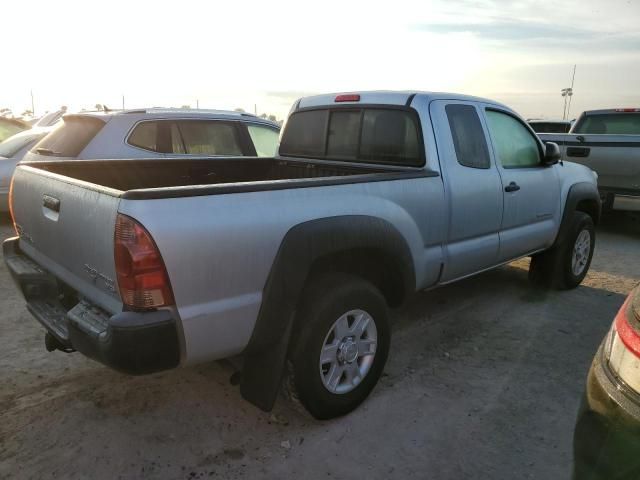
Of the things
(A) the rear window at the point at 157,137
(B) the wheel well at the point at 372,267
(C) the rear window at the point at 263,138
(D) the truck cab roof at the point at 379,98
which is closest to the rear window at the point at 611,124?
(D) the truck cab roof at the point at 379,98

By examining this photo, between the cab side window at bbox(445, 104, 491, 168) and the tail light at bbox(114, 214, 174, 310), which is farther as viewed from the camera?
the cab side window at bbox(445, 104, 491, 168)

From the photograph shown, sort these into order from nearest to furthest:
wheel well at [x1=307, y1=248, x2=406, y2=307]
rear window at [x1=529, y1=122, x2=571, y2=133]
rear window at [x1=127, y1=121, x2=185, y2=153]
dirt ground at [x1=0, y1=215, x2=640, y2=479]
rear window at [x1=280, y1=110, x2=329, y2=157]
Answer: dirt ground at [x1=0, y1=215, x2=640, y2=479] < wheel well at [x1=307, y1=248, x2=406, y2=307] < rear window at [x1=280, y1=110, x2=329, y2=157] < rear window at [x1=127, y1=121, x2=185, y2=153] < rear window at [x1=529, y1=122, x2=571, y2=133]

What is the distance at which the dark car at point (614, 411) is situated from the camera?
158 centimetres

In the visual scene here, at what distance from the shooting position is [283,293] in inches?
97.7

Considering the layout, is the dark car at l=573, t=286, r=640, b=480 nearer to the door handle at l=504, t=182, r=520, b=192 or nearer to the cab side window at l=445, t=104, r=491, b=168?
the cab side window at l=445, t=104, r=491, b=168

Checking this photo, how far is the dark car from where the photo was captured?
158cm

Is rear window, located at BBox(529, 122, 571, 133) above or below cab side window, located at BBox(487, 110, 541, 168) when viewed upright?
below

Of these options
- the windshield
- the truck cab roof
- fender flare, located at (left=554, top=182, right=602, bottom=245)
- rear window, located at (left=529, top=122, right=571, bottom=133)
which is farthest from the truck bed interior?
rear window, located at (left=529, top=122, right=571, bottom=133)

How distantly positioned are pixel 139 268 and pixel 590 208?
4979 millimetres

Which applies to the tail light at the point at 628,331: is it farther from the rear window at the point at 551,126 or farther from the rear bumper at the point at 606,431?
the rear window at the point at 551,126

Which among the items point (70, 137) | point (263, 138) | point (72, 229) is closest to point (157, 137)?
point (70, 137)

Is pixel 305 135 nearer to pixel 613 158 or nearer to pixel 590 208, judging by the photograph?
pixel 590 208

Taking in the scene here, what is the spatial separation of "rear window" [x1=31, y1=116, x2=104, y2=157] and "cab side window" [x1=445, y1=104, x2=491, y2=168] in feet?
12.3

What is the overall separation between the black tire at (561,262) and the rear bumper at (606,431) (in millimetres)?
3468
